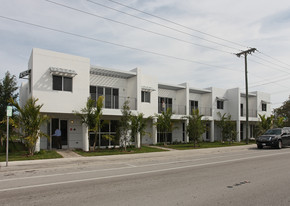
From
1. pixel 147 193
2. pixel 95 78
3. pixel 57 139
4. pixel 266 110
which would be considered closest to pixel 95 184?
pixel 147 193

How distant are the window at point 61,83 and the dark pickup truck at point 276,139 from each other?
51.0 feet

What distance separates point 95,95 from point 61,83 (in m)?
3.64

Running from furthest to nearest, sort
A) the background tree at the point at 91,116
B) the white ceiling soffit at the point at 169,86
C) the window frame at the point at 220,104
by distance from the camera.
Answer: the window frame at the point at 220,104, the white ceiling soffit at the point at 169,86, the background tree at the point at 91,116

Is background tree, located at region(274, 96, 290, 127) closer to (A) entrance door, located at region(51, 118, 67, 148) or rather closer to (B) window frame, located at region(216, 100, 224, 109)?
(B) window frame, located at region(216, 100, 224, 109)

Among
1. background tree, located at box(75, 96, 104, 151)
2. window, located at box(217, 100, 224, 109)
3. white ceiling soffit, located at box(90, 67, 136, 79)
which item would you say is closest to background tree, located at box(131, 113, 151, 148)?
background tree, located at box(75, 96, 104, 151)

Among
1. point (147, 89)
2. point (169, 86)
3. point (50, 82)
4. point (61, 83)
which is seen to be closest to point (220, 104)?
point (169, 86)

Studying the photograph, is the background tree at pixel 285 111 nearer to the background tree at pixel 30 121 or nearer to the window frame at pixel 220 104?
the window frame at pixel 220 104

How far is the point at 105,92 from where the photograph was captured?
21047 millimetres

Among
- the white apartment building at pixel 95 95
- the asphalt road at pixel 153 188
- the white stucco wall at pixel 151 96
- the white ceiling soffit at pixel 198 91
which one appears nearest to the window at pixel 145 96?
the white apartment building at pixel 95 95

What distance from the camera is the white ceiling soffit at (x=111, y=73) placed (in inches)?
774

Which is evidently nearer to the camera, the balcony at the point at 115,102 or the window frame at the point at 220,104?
the balcony at the point at 115,102

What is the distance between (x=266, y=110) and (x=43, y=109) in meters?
31.1

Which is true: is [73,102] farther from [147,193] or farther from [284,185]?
[284,185]

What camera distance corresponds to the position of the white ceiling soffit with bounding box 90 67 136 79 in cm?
1966
